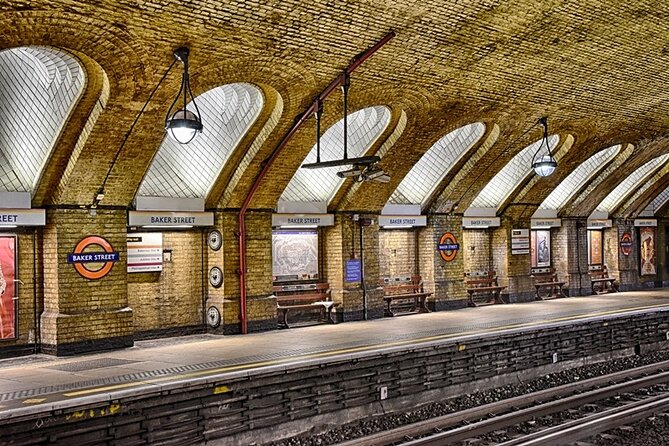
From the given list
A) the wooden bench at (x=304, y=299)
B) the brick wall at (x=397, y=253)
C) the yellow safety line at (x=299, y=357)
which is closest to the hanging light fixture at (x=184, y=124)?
the yellow safety line at (x=299, y=357)

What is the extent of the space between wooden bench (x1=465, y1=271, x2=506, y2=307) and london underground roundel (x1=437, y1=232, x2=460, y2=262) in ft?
4.43

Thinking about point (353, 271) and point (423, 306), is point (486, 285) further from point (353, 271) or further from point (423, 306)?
point (353, 271)

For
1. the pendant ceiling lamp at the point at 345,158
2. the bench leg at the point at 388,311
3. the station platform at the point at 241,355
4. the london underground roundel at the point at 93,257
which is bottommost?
the station platform at the point at 241,355

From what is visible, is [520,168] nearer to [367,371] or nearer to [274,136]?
[274,136]

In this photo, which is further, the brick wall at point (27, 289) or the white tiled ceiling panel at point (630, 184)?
the white tiled ceiling panel at point (630, 184)

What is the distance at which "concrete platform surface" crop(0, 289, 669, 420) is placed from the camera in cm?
863

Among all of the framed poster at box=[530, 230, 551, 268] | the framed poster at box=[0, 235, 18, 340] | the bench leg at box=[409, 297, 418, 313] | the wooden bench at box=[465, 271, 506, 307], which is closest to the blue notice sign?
the bench leg at box=[409, 297, 418, 313]

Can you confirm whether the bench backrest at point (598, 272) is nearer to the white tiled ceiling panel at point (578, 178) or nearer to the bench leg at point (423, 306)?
the white tiled ceiling panel at point (578, 178)

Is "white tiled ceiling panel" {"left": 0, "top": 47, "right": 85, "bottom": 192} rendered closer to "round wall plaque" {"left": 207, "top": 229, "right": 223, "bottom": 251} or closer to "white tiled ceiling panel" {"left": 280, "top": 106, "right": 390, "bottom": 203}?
"round wall plaque" {"left": 207, "top": 229, "right": 223, "bottom": 251}

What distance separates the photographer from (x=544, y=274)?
2238 cm

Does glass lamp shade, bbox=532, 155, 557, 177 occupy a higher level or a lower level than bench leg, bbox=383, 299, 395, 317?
higher

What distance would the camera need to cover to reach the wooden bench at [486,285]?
19781 millimetres

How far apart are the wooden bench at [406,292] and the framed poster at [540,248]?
520 cm

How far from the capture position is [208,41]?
33.6 feet
